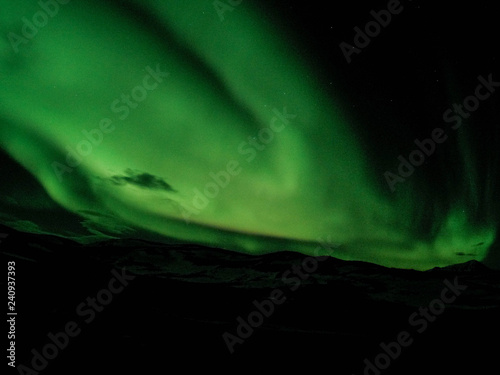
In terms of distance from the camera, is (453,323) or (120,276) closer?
(453,323)

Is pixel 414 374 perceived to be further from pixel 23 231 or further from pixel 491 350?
pixel 23 231

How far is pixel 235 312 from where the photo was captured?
13461mm

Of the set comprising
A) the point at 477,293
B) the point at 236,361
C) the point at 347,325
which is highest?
the point at 236,361

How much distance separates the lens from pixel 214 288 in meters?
15.5

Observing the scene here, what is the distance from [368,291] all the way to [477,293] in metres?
5.99

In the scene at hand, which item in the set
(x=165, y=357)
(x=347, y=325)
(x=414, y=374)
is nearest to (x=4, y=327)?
(x=165, y=357)

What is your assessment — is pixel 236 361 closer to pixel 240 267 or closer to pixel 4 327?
pixel 4 327

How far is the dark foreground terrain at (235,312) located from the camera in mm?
5867

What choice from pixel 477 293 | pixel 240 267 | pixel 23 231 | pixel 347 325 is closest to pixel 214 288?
pixel 240 267

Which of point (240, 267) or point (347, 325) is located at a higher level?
point (240, 267)

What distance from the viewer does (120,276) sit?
14.7m

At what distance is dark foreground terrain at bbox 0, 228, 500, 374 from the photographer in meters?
5.87

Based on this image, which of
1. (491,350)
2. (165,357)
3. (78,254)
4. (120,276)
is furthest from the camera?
(120,276)

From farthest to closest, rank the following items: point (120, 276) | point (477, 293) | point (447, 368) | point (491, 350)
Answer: point (477, 293), point (120, 276), point (491, 350), point (447, 368)
